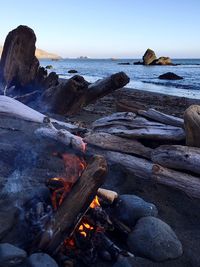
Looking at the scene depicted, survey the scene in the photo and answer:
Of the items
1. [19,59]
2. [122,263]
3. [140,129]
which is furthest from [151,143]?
[19,59]

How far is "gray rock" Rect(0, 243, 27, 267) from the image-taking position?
383cm

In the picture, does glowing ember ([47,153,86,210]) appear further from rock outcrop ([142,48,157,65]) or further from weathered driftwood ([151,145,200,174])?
rock outcrop ([142,48,157,65])

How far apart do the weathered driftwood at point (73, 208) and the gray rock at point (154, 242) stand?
766mm

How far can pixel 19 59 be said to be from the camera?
500 inches

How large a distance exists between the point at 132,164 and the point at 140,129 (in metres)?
0.95

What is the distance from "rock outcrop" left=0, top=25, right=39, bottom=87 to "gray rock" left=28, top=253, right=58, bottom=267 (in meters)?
9.77

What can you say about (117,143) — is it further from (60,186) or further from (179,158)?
(60,186)

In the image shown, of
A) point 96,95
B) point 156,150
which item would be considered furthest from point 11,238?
point 96,95

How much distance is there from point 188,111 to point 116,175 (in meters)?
1.73

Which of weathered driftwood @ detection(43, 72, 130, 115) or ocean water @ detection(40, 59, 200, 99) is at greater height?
weathered driftwood @ detection(43, 72, 130, 115)

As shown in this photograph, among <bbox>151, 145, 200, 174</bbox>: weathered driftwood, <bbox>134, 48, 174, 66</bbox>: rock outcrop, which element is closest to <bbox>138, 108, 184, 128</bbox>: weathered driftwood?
<bbox>151, 145, 200, 174</bbox>: weathered driftwood

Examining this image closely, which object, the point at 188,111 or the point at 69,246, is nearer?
the point at 69,246

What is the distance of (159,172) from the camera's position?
6164mm

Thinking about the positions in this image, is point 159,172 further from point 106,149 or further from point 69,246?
point 69,246
